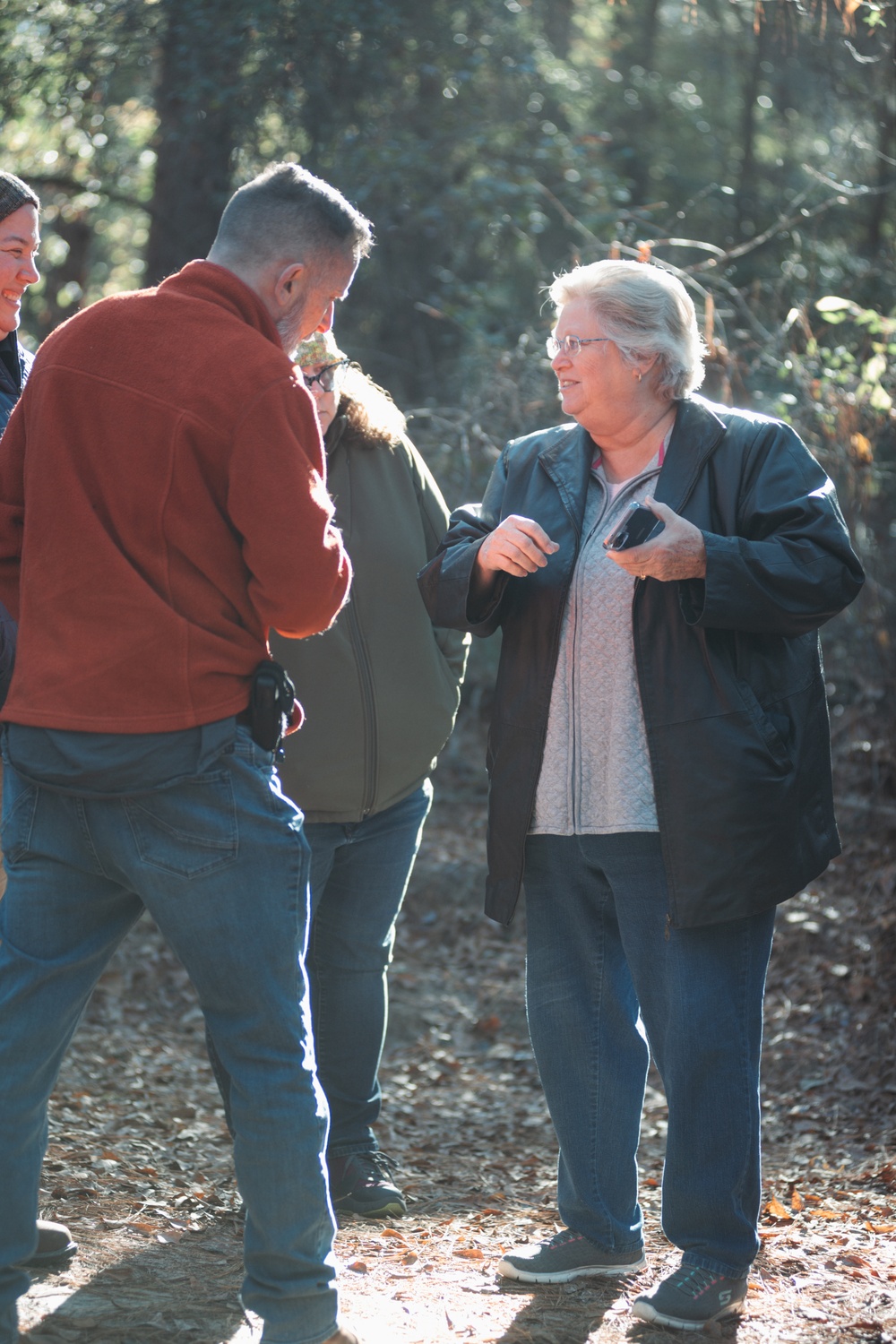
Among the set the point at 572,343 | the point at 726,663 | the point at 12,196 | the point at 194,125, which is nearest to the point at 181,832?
the point at 726,663

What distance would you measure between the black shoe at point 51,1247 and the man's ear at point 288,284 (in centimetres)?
213

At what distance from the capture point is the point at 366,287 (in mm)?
9312

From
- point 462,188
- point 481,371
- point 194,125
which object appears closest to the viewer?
point 481,371

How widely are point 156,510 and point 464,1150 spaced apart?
3082 mm

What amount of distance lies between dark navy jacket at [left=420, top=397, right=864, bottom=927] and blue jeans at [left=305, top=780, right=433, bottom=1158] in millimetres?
563

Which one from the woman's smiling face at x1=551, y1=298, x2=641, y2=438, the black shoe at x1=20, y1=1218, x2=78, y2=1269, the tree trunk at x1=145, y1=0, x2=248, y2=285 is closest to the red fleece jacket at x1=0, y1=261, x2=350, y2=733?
the woman's smiling face at x1=551, y1=298, x2=641, y2=438

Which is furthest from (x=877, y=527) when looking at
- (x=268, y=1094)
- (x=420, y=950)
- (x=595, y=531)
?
(x=268, y=1094)

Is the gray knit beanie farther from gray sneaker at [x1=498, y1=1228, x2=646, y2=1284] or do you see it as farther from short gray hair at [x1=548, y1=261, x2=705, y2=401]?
gray sneaker at [x1=498, y1=1228, x2=646, y2=1284]

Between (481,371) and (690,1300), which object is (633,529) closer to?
(690,1300)

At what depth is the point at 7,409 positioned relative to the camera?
10.7 ft

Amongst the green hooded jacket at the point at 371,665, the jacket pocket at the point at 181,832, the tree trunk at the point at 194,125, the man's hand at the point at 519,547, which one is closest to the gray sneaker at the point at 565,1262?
the green hooded jacket at the point at 371,665

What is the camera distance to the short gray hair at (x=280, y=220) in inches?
95.0

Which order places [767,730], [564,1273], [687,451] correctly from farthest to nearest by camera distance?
1. [564,1273]
2. [687,451]
3. [767,730]

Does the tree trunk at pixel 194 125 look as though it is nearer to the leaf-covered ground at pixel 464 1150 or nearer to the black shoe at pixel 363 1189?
the leaf-covered ground at pixel 464 1150
